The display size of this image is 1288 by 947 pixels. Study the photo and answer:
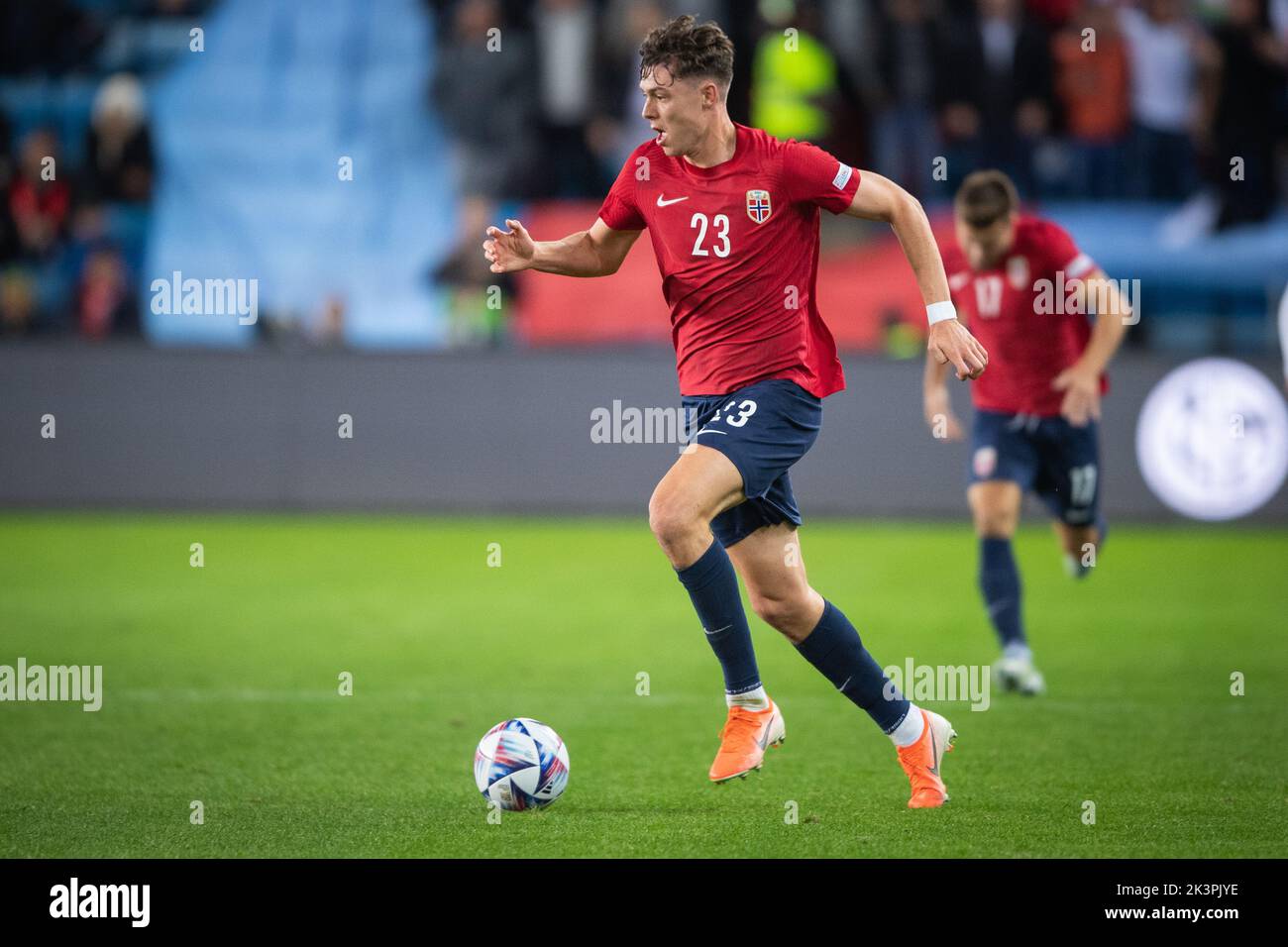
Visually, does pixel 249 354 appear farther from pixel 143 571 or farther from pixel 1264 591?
pixel 1264 591

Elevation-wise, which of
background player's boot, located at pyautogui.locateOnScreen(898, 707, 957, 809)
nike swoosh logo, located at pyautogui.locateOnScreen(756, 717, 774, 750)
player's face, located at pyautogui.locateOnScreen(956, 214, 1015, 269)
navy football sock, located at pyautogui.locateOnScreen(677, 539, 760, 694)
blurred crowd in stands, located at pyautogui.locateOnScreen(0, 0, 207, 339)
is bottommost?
background player's boot, located at pyautogui.locateOnScreen(898, 707, 957, 809)

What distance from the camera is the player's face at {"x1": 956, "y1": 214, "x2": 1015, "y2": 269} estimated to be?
25.4 ft

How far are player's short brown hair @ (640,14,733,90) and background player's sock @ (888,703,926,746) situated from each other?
2.11 meters

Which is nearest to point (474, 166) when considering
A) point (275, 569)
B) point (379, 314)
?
point (379, 314)

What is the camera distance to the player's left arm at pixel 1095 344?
752 centimetres

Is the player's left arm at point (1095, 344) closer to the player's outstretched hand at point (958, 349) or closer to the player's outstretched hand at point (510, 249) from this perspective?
the player's outstretched hand at point (958, 349)

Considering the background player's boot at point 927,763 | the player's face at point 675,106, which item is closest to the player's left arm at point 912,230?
the player's face at point 675,106

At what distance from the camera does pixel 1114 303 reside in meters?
7.62

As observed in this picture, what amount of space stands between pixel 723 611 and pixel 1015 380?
3099mm

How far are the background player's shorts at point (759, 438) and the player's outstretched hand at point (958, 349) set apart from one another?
0.48 meters

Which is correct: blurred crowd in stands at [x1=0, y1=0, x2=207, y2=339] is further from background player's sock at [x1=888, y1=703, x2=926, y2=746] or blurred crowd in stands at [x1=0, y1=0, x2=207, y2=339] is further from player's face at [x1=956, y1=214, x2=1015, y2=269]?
background player's sock at [x1=888, y1=703, x2=926, y2=746]
